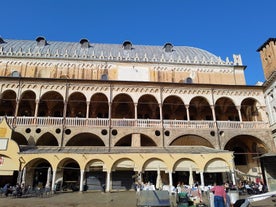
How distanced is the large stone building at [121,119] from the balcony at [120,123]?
0.09 m

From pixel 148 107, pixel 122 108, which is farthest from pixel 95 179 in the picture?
pixel 148 107

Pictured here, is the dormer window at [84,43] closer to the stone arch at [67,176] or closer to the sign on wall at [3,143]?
the stone arch at [67,176]

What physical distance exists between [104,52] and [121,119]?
38.7 feet

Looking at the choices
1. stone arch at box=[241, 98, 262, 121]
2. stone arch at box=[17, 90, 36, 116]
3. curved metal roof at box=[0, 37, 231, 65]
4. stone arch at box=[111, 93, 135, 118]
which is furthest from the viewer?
curved metal roof at box=[0, 37, 231, 65]

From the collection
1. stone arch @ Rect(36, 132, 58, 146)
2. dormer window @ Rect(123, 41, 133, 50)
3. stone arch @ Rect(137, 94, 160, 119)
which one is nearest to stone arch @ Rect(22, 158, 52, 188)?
stone arch @ Rect(36, 132, 58, 146)

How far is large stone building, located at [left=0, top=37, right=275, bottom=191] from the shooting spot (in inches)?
765

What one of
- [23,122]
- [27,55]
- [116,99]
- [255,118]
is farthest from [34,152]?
[255,118]

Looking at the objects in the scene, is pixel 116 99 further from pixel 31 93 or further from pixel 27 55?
pixel 27 55

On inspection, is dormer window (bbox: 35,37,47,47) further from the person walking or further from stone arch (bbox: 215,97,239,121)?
the person walking

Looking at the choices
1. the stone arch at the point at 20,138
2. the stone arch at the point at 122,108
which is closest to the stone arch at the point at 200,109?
the stone arch at the point at 122,108

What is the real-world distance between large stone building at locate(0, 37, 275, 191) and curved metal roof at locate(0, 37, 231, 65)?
0.13 metres

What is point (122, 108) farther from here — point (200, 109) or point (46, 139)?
point (200, 109)

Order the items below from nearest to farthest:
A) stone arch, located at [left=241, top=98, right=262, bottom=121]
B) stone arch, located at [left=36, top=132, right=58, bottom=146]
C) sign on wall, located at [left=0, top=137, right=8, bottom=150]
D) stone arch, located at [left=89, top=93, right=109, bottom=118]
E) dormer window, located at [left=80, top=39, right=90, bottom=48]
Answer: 1. sign on wall, located at [left=0, top=137, right=8, bottom=150]
2. stone arch, located at [left=36, top=132, right=58, bottom=146]
3. stone arch, located at [left=89, top=93, right=109, bottom=118]
4. stone arch, located at [left=241, top=98, right=262, bottom=121]
5. dormer window, located at [left=80, top=39, right=90, bottom=48]

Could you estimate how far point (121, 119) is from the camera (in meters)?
23.0
